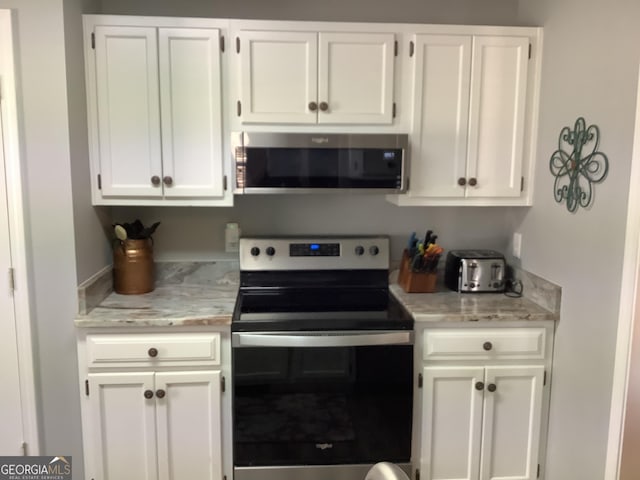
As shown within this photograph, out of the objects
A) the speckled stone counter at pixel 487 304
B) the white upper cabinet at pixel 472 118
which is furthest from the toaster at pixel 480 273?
the white upper cabinet at pixel 472 118

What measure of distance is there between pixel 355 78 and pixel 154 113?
91 cm

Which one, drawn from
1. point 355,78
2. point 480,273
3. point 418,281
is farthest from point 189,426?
point 355,78

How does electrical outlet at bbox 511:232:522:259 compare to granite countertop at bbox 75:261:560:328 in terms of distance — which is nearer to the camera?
granite countertop at bbox 75:261:560:328

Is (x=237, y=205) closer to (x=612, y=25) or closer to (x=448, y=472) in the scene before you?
(x=448, y=472)

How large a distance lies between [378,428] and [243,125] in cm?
146

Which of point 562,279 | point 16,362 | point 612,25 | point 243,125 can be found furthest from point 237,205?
point 612,25

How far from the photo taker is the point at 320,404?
85.0 inches

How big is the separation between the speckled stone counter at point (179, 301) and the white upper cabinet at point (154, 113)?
44 centimetres

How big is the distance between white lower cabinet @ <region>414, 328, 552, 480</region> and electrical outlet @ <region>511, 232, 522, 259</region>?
A: 1.66ft

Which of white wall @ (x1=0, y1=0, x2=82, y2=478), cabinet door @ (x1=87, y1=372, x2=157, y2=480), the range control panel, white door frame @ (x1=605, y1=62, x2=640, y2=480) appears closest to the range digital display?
the range control panel

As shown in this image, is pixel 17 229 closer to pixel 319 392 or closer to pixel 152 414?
pixel 152 414

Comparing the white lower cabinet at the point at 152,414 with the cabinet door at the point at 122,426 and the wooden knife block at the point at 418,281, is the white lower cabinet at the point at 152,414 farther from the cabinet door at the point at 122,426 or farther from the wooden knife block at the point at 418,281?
the wooden knife block at the point at 418,281

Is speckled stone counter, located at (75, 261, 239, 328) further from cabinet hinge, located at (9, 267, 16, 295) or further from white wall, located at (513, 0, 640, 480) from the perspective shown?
white wall, located at (513, 0, 640, 480)

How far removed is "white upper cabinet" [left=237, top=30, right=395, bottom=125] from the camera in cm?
226
